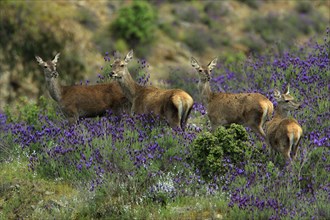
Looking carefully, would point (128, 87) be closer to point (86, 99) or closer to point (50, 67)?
point (86, 99)

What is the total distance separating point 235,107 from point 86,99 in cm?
269

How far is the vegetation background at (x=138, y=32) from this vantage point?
24.5 m

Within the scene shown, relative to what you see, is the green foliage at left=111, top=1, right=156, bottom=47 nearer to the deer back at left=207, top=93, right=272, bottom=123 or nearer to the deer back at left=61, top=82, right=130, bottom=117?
the deer back at left=61, top=82, right=130, bottom=117

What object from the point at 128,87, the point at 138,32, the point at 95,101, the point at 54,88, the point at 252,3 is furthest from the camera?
the point at 252,3

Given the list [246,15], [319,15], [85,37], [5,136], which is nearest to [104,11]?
[85,37]

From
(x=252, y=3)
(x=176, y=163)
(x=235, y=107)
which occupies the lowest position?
(x=252, y=3)

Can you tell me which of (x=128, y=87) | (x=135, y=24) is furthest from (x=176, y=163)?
(x=135, y=24)

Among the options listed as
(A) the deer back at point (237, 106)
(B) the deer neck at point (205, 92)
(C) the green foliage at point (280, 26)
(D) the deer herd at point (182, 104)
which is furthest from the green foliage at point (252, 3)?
(A) the deer back at point (237, 106)

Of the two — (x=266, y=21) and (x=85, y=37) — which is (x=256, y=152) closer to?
(x=85, y=37)

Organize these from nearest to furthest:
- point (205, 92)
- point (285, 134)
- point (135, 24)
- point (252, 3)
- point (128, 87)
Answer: point (285, 134) → point (205, 92) → point (128, 87) → point (135, 24) → point (252, 3)

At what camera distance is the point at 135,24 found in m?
28.4

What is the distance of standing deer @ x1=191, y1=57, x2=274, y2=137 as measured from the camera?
997 centimetres

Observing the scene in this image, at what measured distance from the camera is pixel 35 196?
9.20m

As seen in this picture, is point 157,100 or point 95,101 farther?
point 95,101
